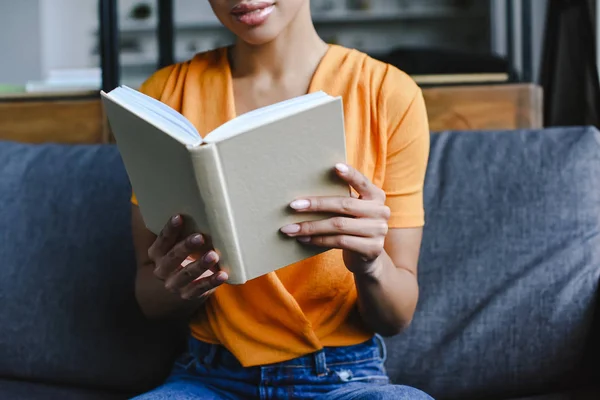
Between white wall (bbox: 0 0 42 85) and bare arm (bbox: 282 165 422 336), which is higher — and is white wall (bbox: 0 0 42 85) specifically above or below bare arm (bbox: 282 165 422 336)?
above

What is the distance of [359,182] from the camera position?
29.1 inches

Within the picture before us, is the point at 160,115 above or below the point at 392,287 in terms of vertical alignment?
above

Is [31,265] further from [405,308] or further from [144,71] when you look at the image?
[144,71]

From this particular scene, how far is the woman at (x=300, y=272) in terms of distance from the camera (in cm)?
93

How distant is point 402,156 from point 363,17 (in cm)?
381

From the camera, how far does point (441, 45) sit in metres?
4.66

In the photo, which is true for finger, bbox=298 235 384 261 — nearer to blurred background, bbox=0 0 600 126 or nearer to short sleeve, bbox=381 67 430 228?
short sleeve, bbox=381 67 430 228

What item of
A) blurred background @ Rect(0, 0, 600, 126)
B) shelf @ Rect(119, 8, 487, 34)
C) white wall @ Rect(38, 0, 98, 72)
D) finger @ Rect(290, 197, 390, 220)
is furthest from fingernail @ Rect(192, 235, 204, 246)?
shelf @ Rect(119, 8, 487, 34)

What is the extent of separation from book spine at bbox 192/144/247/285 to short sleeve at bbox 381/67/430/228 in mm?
319

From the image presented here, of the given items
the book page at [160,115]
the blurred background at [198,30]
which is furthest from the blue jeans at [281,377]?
the blurred background at [198,30]

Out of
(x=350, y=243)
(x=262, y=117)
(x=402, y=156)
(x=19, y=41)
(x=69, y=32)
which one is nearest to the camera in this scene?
(x=262, y=117)

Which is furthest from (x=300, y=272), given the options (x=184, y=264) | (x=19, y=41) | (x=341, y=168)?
(x=19, y=41)

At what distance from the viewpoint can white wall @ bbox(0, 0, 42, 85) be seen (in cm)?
366

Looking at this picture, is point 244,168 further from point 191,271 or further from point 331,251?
point 331,251
